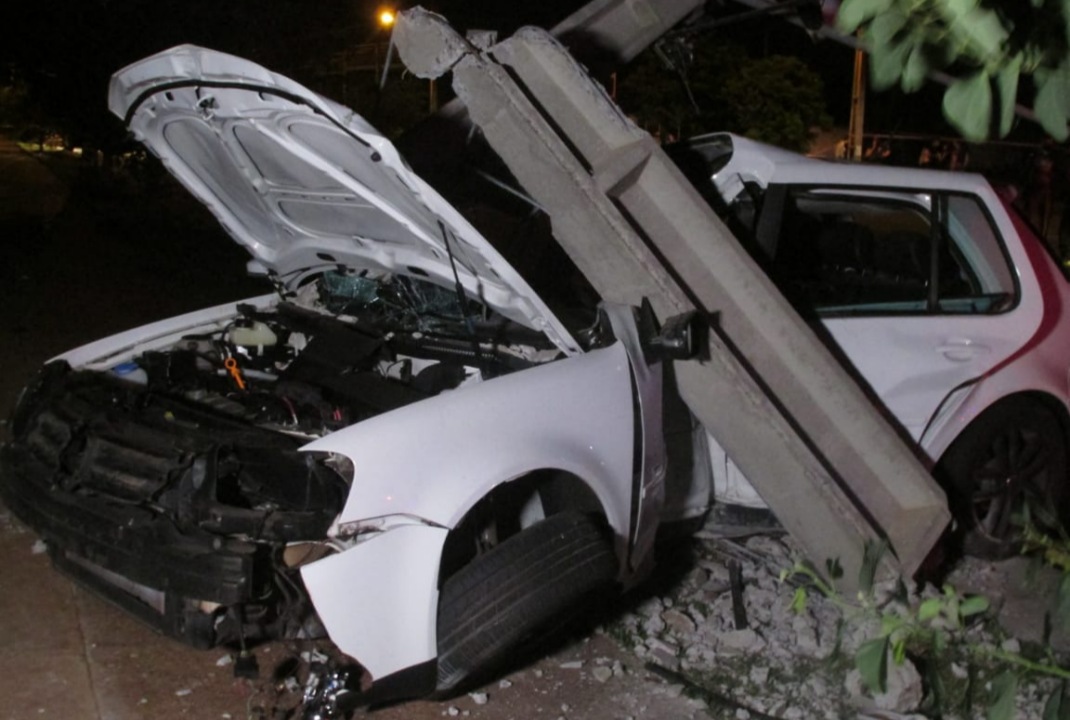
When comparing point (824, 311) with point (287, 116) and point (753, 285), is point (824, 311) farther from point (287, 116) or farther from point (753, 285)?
point (287, 116)

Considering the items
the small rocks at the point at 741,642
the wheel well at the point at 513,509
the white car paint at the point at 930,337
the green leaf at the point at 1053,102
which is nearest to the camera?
the green leaf at the point at 1053,102

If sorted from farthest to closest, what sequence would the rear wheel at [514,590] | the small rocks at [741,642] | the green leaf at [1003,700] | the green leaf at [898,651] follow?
the small rocks at [741,642] → the rear wheel at [514,590] → the green leaf at [898,651] → the green leaf at [1003,700]

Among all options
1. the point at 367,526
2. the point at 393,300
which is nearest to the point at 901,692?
the point at 367,526

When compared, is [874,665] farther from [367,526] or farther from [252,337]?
[252,337]

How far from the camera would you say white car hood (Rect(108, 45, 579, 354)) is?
395 cm

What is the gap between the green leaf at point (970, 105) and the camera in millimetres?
1970

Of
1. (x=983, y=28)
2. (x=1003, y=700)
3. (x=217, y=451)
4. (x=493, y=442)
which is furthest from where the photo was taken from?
(x=493, y=442)

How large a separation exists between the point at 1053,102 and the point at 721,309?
2.75 meters

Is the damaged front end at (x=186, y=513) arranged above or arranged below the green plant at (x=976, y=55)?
below

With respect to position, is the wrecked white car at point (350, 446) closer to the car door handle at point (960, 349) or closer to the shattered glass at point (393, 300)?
the shattered glass at point (393, 300)

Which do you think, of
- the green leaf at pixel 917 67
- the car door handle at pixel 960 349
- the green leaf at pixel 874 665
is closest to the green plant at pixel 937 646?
the green leaf at pixel 874 665

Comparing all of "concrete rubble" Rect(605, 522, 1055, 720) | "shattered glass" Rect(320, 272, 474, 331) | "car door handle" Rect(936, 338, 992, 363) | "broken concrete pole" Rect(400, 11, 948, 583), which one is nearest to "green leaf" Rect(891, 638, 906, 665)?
"concrete rubble" Rect(605, 522, 1055, 720)

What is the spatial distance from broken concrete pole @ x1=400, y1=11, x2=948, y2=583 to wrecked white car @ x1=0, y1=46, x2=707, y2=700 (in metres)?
0.30

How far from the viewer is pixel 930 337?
5.26 metres
